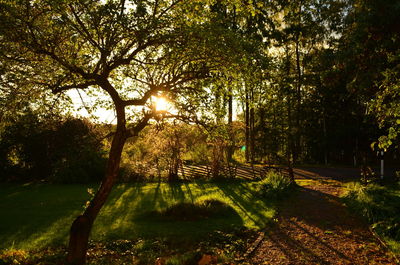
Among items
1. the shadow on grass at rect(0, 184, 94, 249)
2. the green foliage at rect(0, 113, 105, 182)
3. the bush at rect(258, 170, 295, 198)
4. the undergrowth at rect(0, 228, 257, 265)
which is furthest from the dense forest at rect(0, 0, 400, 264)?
the green foliage at rect(0, 113, 105, 182)

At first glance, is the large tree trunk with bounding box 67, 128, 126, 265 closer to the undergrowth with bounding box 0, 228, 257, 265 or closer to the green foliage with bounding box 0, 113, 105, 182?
the undergrowth with bounding box 0, 228, 257, 265

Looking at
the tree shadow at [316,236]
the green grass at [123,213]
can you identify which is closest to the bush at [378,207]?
the tree shadow at [316,236]

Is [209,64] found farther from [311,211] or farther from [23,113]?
[311,211]

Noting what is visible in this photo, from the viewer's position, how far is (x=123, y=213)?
13.0m

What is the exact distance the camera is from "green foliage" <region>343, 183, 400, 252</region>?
349 inches

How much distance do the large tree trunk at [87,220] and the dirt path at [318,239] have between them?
4.18m

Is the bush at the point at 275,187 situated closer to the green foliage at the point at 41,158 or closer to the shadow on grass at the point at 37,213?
the shadow on grass at the point at 37,213

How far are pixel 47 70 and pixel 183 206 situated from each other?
7852mm

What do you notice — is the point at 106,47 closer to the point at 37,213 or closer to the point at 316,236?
the point at 316,236

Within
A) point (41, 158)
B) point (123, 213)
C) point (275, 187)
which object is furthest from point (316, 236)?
point (41, 158)

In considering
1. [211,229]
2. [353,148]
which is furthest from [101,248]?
[353,148]

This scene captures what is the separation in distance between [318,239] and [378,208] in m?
3.51

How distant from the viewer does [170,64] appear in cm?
775

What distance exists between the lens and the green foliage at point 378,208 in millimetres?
8875
